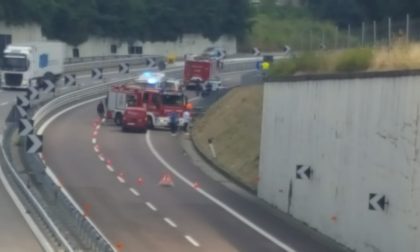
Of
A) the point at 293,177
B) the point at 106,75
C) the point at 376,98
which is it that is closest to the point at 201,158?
the point at 293,177

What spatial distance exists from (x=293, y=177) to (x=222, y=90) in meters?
32.3

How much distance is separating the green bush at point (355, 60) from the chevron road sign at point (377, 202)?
14.6 ft

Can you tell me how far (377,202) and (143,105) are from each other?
3410 centimetres

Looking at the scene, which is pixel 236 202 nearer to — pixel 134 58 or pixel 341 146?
pixel 341 146

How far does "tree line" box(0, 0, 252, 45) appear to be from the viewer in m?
99.8

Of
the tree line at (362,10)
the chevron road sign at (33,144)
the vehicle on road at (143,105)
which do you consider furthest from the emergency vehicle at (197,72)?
the chevron road sign at (33,144)

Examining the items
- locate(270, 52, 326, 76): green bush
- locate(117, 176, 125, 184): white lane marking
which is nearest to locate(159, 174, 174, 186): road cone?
locate(117, 176, 125, 184): white lane marking

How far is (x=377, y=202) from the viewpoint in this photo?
95.1ft

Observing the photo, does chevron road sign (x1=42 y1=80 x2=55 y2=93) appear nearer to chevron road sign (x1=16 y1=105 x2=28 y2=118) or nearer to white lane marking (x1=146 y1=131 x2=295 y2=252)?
white lane marking (x1=146 y1=131 x2=295 y2=252)

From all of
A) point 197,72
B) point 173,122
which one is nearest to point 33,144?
point 173,122

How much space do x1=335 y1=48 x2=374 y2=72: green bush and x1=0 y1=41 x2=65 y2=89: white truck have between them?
39.2 meters

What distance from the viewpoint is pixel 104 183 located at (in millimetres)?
42094

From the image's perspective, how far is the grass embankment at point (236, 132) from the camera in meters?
46.0

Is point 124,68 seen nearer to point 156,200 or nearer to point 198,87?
point 198,87
